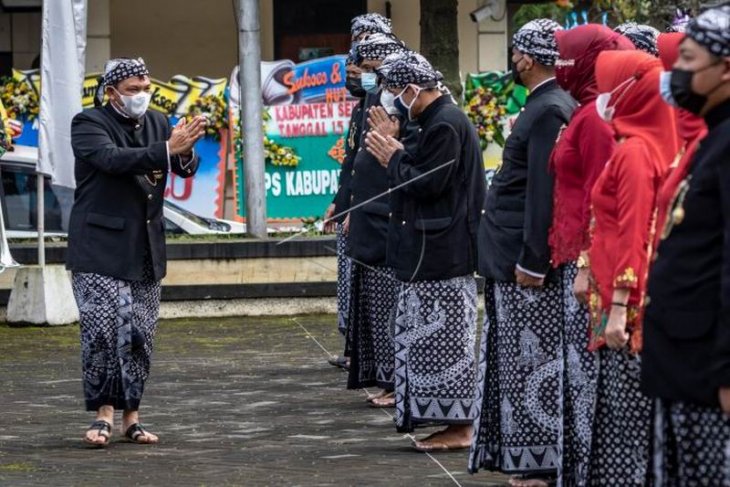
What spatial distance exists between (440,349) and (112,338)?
1719mm

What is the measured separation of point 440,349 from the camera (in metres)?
9.41

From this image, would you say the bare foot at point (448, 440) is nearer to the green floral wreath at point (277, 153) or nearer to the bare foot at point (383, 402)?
the bare foot at point (383, 402)

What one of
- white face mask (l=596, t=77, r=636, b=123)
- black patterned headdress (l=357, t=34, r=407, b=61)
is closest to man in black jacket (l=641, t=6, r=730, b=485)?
white face mask (l=596, t=77, r=636, b=123)

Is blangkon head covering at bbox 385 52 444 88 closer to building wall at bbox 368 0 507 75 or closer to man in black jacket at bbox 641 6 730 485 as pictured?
man in black jacket at bbox 641 6 730 485

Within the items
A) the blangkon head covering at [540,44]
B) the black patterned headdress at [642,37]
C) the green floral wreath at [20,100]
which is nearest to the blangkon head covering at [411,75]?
the black patterned headdress at [642,37]

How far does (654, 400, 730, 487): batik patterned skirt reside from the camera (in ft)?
17.7

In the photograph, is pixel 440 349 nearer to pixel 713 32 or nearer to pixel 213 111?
pixel 713 32

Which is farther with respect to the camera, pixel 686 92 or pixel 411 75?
pixel 411 75

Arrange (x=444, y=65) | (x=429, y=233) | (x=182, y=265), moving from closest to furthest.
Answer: (x=429, y=233) < (x=182, y=265) < (x=444, y=65)

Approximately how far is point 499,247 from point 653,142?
69.4 inches

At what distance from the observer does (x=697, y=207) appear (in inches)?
205

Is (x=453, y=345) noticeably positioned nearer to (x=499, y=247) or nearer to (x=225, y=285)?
(x=499, y=247)

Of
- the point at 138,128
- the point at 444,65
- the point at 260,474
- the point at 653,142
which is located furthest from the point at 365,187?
the point at 444,65

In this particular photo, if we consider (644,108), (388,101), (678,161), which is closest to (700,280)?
(678,161)
